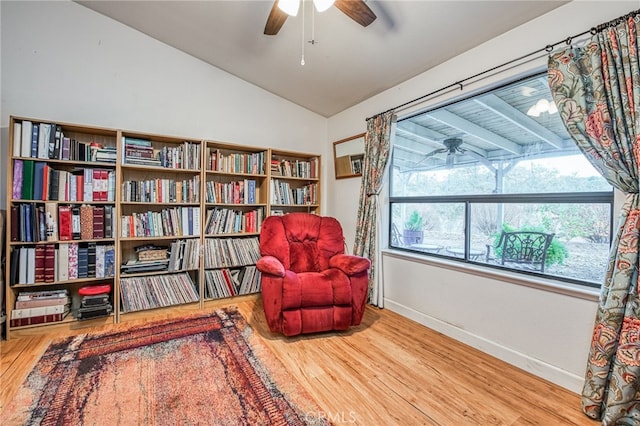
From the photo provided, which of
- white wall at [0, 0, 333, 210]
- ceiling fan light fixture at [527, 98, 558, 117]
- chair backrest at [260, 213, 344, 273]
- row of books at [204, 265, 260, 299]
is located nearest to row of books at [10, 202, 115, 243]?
white wall at [0, 0, 333, 210]

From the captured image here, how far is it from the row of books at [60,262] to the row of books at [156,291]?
8.2 inches

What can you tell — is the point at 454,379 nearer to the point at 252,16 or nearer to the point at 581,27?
the point at 581,27

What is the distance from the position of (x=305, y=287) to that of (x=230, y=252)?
1.21 meters

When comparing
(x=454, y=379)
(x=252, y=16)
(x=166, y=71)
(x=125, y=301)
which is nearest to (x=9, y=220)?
(x=125, y=301)

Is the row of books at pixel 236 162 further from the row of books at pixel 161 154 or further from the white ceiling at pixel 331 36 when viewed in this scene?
the white ceiling at pixel 331 36

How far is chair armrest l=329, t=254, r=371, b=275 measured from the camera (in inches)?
89.3

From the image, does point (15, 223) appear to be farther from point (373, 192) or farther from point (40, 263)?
point (373, 192)

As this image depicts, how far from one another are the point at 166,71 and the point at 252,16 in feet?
4.03

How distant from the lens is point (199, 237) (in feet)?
9.27

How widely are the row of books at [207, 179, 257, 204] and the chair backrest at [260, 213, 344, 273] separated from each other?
63 centimetres

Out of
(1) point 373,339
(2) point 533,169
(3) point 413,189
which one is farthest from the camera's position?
(3) point 413,189

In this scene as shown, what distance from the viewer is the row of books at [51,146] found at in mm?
2096

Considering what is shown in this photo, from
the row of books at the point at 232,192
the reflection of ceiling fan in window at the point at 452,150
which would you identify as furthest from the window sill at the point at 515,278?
the row of books at the point at 232,192

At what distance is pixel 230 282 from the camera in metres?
2.95
